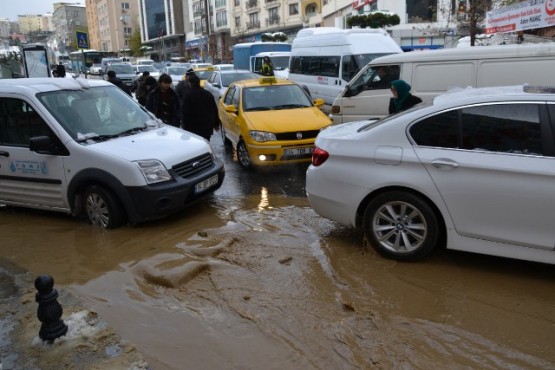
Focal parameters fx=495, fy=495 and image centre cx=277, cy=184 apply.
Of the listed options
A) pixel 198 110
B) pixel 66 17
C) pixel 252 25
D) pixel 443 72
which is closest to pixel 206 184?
pixel 198 110

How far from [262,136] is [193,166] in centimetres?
251

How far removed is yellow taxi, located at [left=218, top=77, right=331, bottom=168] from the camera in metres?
8.52

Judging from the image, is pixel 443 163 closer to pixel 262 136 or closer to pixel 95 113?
pixel 95 113

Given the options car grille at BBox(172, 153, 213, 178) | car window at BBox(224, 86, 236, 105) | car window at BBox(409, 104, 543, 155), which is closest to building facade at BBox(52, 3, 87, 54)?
car window at BBox(224, 86, 236, 105)

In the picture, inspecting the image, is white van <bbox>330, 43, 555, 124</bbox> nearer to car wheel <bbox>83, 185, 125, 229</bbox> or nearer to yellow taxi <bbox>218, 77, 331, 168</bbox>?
yellow taxi <bbox>218, 77, 331, 168</bbox>

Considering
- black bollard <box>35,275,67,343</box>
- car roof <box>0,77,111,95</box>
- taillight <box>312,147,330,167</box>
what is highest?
car roof <box>0,77,111,95</box>

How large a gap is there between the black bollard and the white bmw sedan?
2689 millimetres

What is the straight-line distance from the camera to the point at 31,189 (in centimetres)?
632

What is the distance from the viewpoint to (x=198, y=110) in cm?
892

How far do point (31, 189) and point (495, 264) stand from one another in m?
5.49

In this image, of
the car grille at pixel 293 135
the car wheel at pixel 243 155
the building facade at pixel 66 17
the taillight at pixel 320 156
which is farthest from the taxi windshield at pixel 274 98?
the building facade at pixel 66 17

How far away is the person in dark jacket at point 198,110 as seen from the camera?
8.86 metres

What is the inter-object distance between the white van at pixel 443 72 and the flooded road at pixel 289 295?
4.41 metres

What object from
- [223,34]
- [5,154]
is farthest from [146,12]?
[5,154]
